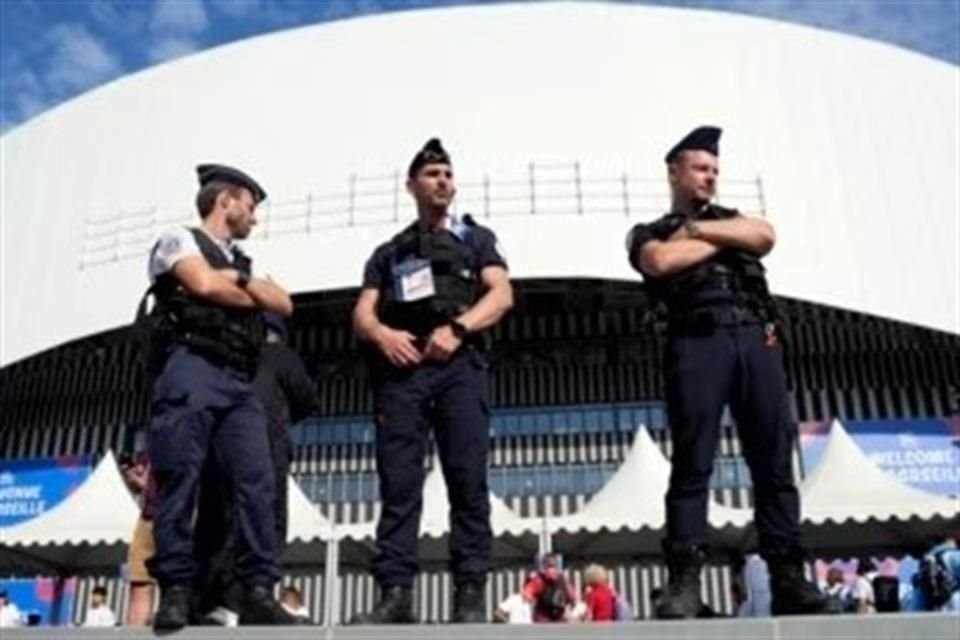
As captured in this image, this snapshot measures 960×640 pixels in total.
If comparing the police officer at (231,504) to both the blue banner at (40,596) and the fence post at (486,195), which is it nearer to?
the blue banner at (40,596)

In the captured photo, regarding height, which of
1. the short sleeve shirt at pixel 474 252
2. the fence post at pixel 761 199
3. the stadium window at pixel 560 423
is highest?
the fence post at pixel 761 199

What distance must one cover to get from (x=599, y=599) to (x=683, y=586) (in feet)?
16.2

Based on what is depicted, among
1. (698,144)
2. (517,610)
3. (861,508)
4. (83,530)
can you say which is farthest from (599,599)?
(83,530)

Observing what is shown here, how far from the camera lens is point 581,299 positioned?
18.3m

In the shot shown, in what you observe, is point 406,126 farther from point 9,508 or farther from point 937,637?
point 937,637

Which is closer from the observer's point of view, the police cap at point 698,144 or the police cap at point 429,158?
the police cap at point 698,144

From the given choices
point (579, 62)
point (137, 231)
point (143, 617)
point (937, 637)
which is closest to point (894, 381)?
point (579, 62)

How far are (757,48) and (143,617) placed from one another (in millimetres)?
16412

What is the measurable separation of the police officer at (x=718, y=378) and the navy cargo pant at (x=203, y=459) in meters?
1.23

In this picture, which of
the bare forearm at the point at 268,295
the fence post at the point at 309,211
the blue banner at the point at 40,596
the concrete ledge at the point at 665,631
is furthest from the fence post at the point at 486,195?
the concrete ledge at the point at 665,631

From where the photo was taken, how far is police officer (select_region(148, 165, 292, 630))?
301 centimetres

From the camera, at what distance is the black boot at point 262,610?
2921 mm

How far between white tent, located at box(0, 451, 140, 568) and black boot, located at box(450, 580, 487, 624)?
31.6 ft

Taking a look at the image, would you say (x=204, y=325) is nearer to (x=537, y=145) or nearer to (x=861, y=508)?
(x=861, y=508)
